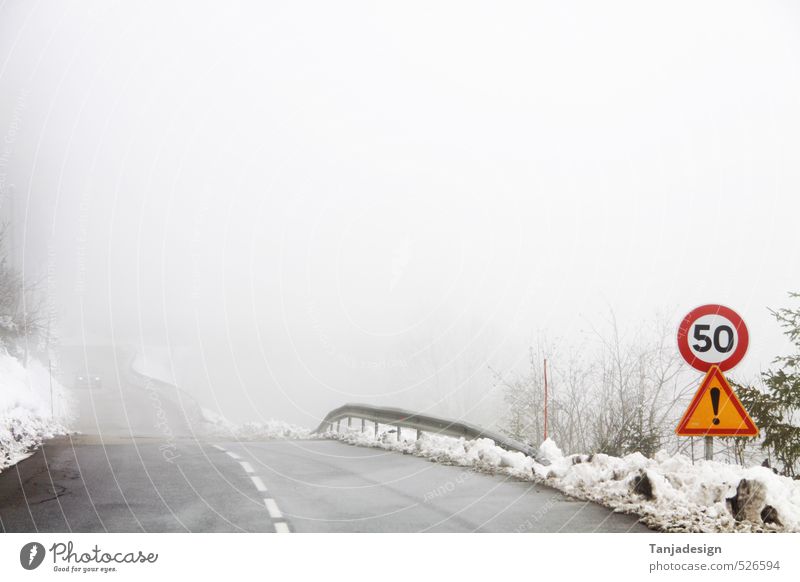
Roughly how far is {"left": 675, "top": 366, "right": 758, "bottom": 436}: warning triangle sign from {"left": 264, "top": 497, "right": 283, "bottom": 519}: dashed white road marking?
3573 millimetres

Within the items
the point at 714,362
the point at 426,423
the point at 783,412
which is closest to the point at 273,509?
the point at 714,362

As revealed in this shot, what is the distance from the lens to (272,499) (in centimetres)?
696

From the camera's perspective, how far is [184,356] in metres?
35.7

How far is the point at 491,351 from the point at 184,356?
19063mm

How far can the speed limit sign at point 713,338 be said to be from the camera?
6164 millimetres

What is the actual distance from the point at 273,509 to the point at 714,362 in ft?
13.6

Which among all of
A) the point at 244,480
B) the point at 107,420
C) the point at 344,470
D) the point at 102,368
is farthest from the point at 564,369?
the point at 102,368

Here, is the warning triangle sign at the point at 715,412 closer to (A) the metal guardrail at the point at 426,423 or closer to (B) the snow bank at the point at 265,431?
(A) the metal guardrail at the point at 426,423

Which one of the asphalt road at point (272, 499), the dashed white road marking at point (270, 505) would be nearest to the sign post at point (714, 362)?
the asphalt road at point (272, 499)

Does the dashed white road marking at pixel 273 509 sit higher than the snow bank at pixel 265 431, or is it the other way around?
the dashed white road marking at pixel 273 509

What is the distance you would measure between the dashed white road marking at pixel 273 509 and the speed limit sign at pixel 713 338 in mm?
3851

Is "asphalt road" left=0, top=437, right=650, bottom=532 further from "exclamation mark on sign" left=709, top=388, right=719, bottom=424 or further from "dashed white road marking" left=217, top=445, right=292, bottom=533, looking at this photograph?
"exclamation mark on sign" left=709, top=388, right=719, bottom=424
